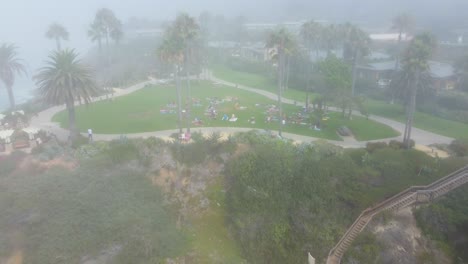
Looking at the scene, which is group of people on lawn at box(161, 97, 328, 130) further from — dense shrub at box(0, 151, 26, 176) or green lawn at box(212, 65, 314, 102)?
dense shrub at box(0, 151, 26, 176)

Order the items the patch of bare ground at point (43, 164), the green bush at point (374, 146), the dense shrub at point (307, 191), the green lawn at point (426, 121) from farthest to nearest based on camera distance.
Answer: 1. the green lawn at point (426, 121)
2. the green bush at point (374, 146)
3. the patch of bare ground at point (43, 164)
4. the dense shrub at point (307, 191)

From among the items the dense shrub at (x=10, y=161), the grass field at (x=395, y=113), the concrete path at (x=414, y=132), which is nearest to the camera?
the dense shrub at (x=10, y=161)

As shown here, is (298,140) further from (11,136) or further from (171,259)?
(11,136)

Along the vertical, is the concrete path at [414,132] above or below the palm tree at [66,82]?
below

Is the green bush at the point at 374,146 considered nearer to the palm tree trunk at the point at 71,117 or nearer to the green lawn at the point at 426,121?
the green lawn at the point at 426,121

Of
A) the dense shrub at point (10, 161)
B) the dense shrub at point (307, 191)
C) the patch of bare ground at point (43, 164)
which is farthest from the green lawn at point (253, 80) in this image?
the dense shrub at point (10, 161)

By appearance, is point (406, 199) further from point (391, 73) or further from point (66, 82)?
point (391, 73)

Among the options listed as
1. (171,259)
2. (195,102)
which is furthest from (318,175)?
(195,102)

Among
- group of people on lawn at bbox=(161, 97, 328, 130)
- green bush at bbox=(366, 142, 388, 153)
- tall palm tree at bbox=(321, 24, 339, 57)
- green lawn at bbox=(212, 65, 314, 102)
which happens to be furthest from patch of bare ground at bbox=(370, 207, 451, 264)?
tall palm tree at bbox=(321, 24, 339, 57)
